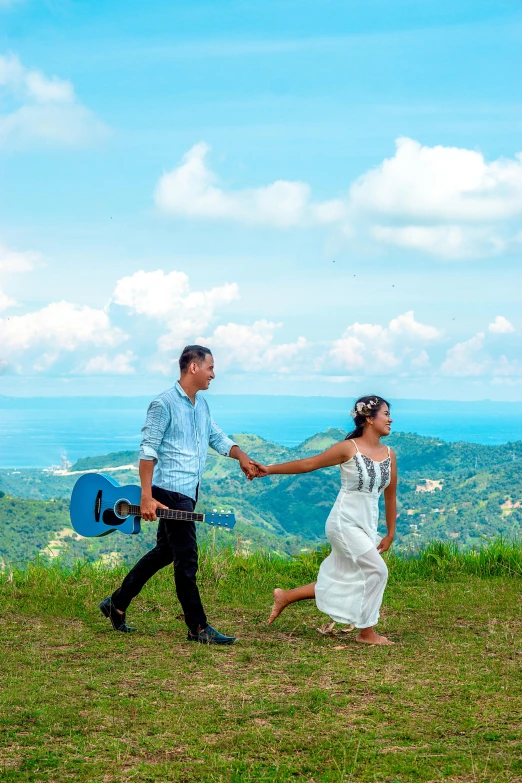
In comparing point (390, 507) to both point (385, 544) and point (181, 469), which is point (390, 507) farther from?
point (181, 469)

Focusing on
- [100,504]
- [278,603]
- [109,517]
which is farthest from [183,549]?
[278,603]

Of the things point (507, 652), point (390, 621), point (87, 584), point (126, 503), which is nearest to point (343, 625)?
point (390, 621)

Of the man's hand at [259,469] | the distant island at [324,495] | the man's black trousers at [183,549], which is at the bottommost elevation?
the distant island at [324,495]

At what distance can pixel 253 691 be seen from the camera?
18.3 feet

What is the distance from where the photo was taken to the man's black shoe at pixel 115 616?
729 centimetres

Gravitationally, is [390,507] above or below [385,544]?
above

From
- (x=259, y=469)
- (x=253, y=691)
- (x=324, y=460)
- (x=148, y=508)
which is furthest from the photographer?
(x=259, y=469)

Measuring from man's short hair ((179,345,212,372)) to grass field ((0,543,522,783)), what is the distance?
2206mm

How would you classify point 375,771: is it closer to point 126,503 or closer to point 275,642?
point 275,642

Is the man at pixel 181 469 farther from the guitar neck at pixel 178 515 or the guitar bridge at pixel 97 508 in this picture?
the guitar bridge at pixel 97 508

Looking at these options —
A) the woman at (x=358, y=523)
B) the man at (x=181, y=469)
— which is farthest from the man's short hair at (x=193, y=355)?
the woman at (x=358, y=523)

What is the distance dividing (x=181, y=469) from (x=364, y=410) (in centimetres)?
152

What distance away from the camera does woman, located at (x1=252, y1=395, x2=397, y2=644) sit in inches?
267

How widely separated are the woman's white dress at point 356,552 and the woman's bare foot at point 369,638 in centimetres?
13
